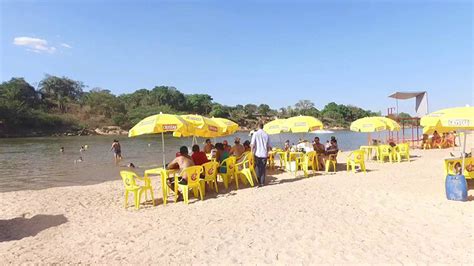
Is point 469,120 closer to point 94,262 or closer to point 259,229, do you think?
point 259,229

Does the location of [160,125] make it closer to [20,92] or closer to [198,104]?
[20,92]

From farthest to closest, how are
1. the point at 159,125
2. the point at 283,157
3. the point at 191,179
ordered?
1. the point at 283,157
2. the point at 159,125
3. the point at 191,179

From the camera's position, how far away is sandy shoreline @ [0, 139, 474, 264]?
4.32 m

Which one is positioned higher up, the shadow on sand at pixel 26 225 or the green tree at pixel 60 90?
the green tree at pixel 60 90

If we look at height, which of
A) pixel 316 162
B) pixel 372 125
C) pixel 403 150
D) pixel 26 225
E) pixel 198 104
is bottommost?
pixel 26 225

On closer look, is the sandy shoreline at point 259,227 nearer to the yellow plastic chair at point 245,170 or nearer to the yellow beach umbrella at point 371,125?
the yellow plastic chair at point 245,170

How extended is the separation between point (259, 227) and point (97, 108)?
85627 mm

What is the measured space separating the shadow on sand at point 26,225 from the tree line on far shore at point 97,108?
2582 inches

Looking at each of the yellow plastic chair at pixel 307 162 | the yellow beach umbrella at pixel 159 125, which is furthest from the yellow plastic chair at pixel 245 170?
the yellow plastic chair at pixel 307 162

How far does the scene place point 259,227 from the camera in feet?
17.5

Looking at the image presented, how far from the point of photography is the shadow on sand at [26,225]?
5.61 meters

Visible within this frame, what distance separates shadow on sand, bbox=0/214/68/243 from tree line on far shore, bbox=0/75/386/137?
65582 mm

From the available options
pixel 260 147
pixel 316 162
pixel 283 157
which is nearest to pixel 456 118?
pixel 260 147

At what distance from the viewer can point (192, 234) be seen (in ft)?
16.9
